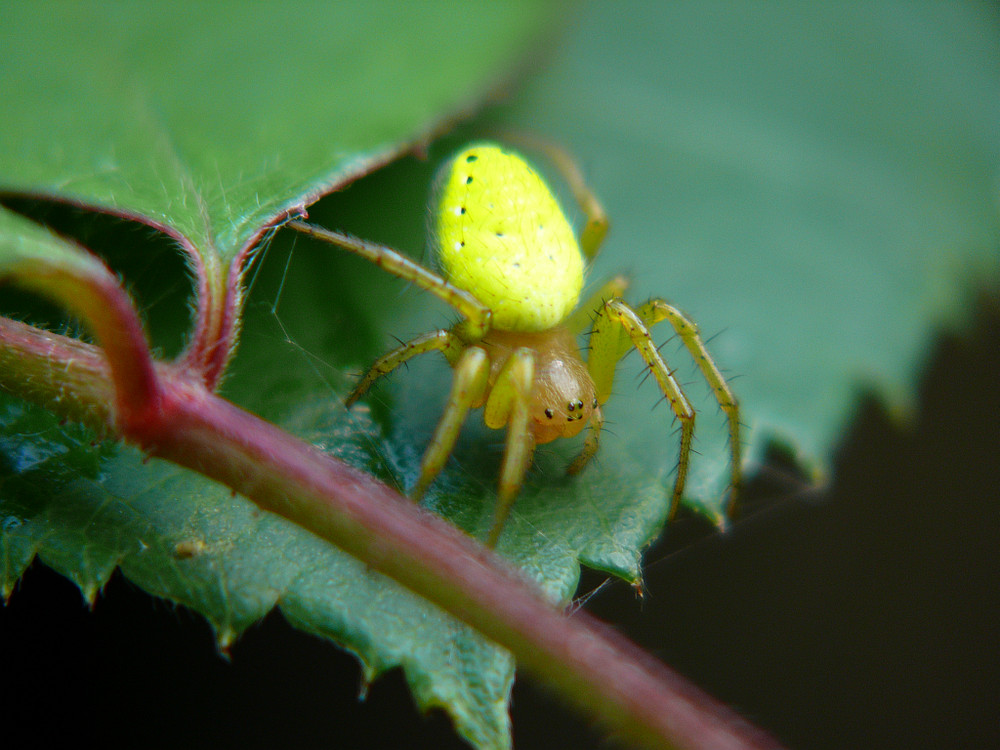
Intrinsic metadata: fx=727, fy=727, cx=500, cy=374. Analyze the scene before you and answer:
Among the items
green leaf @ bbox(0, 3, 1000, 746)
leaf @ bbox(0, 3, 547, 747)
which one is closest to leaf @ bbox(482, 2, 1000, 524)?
green leaf @ bbox(0, 3, 1000, 746)

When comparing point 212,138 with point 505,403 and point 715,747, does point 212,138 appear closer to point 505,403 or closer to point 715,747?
point 505,403

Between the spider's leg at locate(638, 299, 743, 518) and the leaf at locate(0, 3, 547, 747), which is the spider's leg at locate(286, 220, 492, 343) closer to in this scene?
the leaf at locate(0, 3, 547, 747)

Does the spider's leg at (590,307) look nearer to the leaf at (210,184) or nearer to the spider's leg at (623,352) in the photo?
the spider's leg at (623,352)

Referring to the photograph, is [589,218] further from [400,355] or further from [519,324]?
[400,355]

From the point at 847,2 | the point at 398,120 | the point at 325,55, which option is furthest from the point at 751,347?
the point at 847,2

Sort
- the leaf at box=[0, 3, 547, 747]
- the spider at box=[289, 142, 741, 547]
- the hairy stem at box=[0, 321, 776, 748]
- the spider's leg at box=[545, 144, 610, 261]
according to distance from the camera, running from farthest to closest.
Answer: the spider's leg at box=[545, 144, 610, 261]
the spider at box=[289, 142, 741, 547]
the leaf at box=[0, 3, 547, 747]
the hairy stem at box=[0, 321, 776, 748]

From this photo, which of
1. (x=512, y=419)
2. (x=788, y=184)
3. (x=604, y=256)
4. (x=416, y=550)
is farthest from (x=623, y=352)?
(x=788, y=184)
